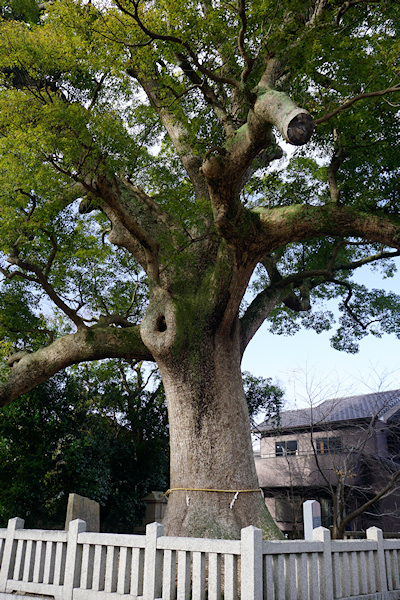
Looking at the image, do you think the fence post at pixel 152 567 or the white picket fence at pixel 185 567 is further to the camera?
the fence post at pixel 152 567

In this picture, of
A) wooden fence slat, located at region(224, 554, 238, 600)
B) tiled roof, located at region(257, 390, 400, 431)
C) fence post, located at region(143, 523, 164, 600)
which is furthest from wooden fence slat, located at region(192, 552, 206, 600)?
tiled roof, located at region(257, 390, 400, 431)

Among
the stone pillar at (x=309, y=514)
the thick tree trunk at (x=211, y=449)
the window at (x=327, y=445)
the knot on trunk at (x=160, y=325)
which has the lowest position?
the stone pillar at (x=309, y=514)

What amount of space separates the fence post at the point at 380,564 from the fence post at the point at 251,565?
90.2 inches

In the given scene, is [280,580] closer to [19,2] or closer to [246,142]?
[246,142]

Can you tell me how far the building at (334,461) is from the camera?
1622 cm

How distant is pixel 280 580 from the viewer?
455 centimetres

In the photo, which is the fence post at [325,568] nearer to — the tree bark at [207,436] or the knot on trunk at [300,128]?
the tree bark at [207,436]

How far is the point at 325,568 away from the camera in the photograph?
16.6 feet

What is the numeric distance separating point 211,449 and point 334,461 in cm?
1060

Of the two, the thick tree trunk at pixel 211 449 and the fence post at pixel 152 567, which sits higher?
the thick tree trunk at pixel 211 449

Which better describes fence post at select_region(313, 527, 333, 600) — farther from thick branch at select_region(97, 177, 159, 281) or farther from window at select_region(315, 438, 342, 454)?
window at select_region(315, 438, 342, 454)

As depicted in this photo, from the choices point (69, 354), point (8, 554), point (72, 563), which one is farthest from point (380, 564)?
point (69, 354)

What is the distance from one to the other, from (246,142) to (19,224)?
16.4ft

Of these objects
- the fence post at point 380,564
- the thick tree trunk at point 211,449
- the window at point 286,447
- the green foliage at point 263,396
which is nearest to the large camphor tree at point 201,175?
the thick tree trunk at point 211,449
